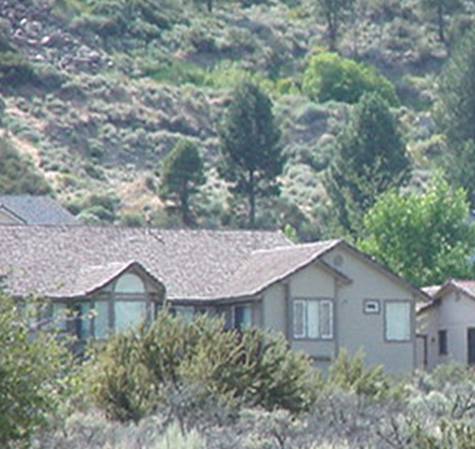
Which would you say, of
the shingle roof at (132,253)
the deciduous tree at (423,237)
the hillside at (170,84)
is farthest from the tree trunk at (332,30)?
the shingle roof at (132,253)

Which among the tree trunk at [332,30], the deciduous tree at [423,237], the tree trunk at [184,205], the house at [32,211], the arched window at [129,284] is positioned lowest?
the arched window at [129,284]

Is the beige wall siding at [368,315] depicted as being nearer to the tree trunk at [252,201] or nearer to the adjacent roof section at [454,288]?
the adjacent roof section at [454,288]

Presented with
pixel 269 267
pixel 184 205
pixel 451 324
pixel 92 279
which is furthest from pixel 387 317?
pixel 184 205

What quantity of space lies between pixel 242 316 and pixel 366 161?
34.0 m

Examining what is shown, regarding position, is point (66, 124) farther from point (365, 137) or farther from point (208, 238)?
point (208, 238)

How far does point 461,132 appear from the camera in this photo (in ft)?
333

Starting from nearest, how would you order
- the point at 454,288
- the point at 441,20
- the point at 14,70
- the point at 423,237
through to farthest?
1. the point at 454,288
2. the point at 423,237
3. the point at 14,70
4. the point at 441,20

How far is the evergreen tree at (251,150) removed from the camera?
95.7 meters

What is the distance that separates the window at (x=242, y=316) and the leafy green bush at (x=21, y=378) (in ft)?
109

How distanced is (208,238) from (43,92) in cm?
4862

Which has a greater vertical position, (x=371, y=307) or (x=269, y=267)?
(x=269, y=267)

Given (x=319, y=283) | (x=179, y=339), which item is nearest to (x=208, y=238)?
(x=319, y=283)

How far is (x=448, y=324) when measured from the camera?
67812 millimetres

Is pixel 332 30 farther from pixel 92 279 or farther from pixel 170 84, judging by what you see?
pixel 92 279
